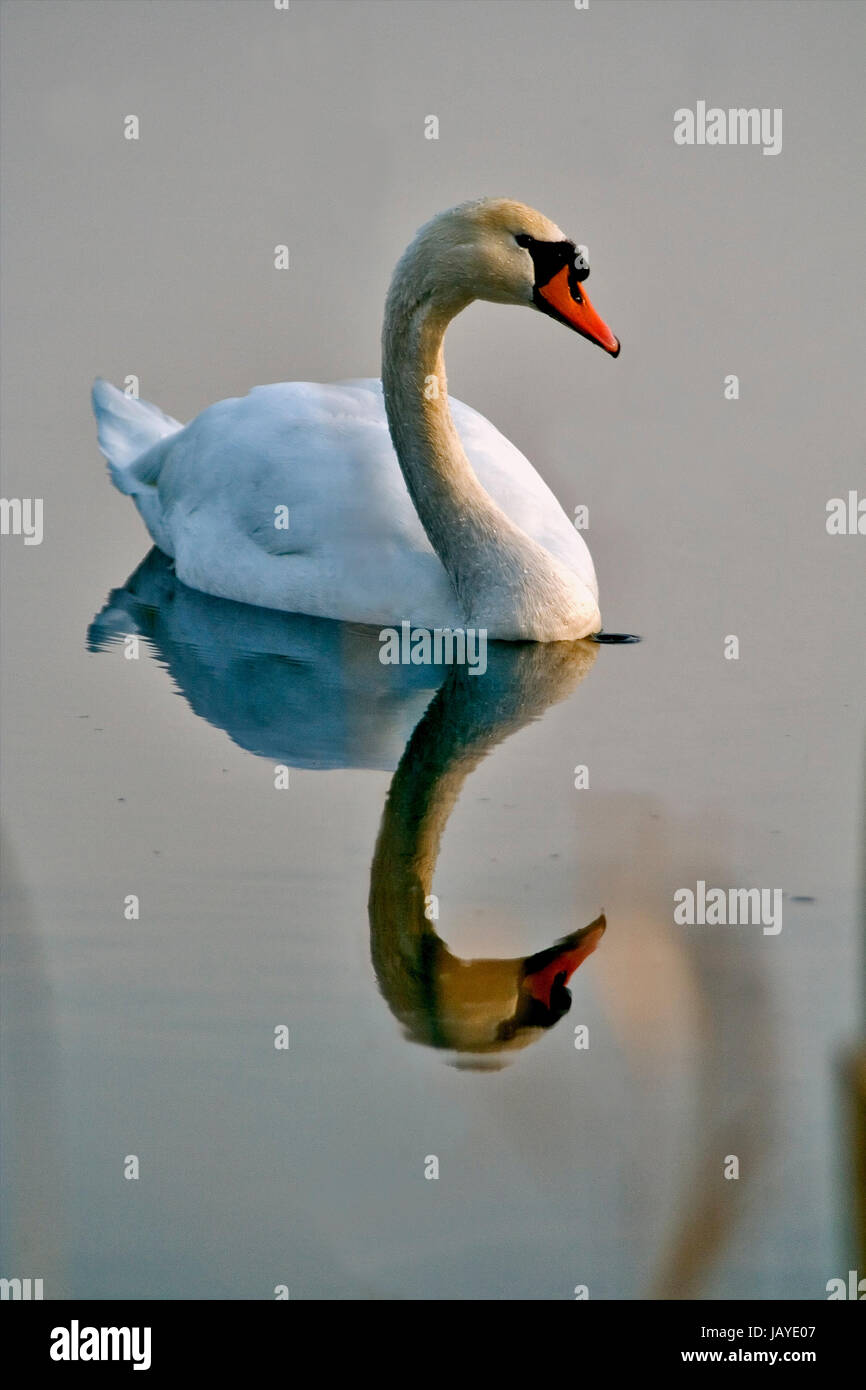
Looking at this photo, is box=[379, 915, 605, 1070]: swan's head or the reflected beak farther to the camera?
the reflected beak

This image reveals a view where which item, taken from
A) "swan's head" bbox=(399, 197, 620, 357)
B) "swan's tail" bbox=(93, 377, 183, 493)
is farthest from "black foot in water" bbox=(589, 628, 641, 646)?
"swan's tail" bbox=(93, 377, 183, 493)

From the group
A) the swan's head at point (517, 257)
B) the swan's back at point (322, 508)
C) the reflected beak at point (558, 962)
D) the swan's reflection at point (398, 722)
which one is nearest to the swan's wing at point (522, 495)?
the swan's back at point (322, 508)

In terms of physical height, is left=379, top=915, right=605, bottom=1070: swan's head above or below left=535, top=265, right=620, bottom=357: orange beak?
below

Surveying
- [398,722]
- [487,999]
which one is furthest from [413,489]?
[487,999]

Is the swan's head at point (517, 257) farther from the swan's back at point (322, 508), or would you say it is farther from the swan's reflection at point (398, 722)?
the swan's reflection at point (398, 722)

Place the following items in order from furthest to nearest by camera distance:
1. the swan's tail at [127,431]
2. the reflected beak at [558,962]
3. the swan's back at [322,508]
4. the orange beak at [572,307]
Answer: the swan's tail at [127,431] < the swan's back at [322,508] < the orange beak at [572,307] < the reflected beak at [558,962]

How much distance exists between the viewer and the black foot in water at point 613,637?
7340 millimetres

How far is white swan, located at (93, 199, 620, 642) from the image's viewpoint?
6.98m

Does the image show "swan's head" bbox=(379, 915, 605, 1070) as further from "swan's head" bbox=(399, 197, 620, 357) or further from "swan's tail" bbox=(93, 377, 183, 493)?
"swan's tail" bbox=(93, 377, 183, 493)

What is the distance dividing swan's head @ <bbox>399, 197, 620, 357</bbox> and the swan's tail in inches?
95.9

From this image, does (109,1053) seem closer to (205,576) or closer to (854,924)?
(854,924)

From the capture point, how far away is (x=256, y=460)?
7711 millimetres

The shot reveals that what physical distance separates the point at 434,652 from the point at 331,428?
120 centimetres

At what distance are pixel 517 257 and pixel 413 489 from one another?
1.04m
